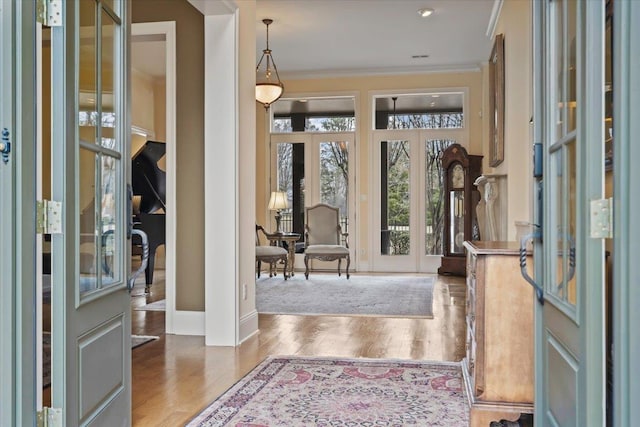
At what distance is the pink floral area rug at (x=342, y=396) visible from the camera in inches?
96.7

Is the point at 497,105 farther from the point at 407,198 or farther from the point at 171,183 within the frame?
the point at 407,198

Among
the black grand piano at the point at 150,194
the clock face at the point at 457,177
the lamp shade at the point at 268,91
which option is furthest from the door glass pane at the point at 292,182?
the lamp shade at the point at 268,91

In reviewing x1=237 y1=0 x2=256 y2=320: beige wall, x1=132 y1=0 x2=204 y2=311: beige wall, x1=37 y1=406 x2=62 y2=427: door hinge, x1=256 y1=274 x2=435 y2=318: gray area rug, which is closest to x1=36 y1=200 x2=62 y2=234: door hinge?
x1=37 y1=406 x2=62 y2=427: door hinge

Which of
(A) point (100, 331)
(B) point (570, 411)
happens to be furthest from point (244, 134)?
(B) point (570, 411)

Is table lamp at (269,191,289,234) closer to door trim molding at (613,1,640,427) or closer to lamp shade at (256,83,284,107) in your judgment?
lamp shade at (256,83,284,107)

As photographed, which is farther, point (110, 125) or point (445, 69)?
point (445, 69)

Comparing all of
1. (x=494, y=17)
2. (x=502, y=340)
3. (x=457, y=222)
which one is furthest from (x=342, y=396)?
(x=457, y=222)

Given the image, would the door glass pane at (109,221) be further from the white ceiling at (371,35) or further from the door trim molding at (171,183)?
the white ceiling at (371,35)

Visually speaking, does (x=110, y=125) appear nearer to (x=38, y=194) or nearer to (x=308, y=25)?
(x=38, y=194)

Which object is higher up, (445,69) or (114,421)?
(445,69)

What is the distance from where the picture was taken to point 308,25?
6777 millimetres

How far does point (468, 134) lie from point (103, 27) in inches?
294

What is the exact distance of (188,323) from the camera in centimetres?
438

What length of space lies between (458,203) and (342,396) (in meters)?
6.02
